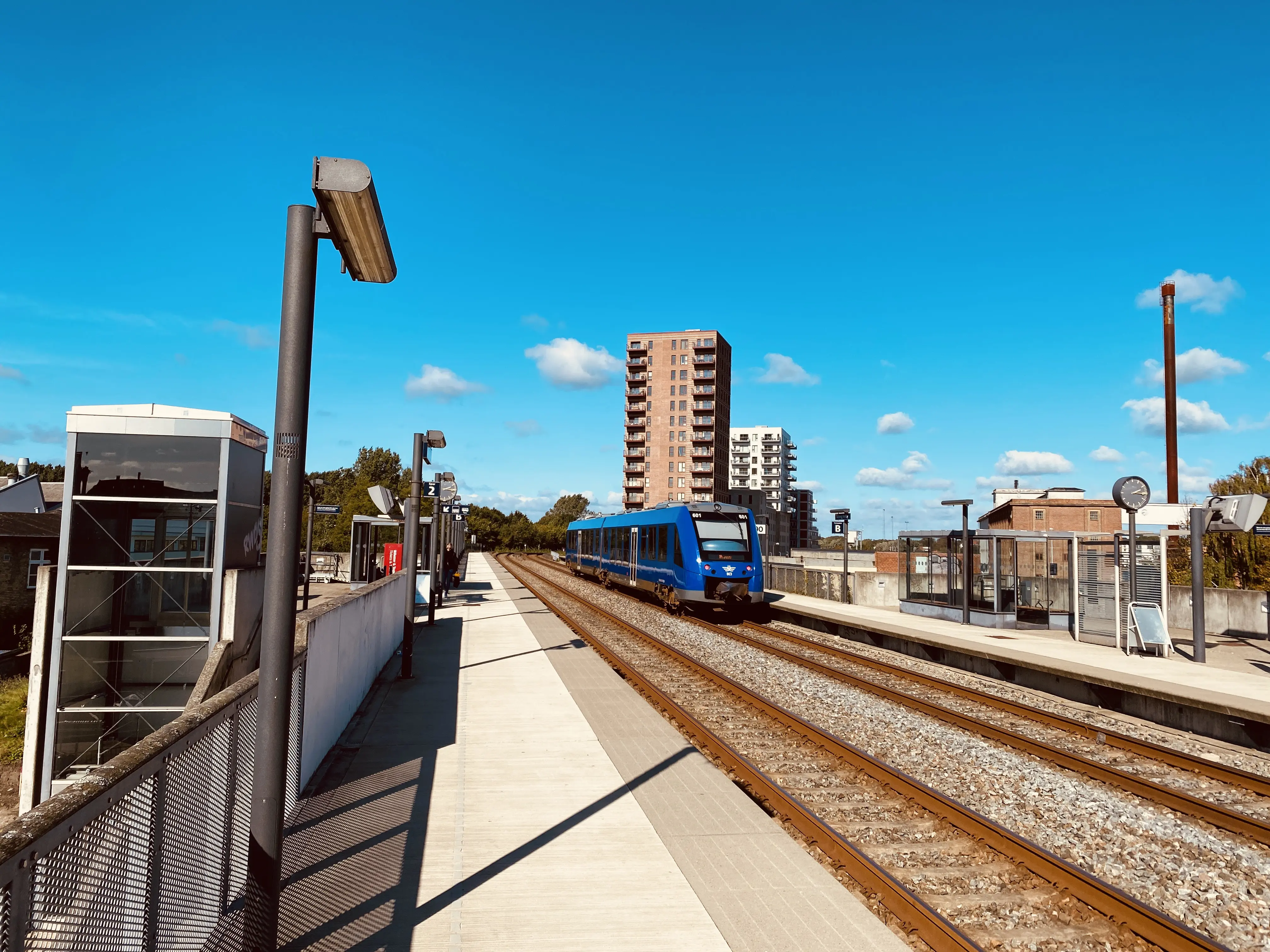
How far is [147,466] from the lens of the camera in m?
10.1

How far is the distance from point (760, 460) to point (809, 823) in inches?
5620

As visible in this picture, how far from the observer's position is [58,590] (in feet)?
31.1

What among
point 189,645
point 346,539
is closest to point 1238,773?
point 189,645

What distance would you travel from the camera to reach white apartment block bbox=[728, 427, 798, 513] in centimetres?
14512

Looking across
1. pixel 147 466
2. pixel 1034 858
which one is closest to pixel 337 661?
pixel 147 466

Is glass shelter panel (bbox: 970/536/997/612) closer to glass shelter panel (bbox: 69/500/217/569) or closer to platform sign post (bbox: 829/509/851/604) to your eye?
platform sign post (bbox: 829/509/851/604)

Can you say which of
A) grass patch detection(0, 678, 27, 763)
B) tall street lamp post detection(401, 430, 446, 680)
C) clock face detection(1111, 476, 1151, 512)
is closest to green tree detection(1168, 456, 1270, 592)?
clock face detection(1111, 476, 1151, 512)

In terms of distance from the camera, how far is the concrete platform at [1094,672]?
35.6ft

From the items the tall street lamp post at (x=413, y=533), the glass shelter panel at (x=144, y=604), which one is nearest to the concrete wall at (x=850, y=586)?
the tall street lamp post at (x=413, y=533)

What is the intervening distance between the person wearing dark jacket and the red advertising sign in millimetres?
1689

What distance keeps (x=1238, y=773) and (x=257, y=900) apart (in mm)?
9277

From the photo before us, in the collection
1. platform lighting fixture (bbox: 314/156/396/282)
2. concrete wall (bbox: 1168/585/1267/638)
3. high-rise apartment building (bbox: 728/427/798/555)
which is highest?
high-rise apartment building (bbox: 728/427/798/555)

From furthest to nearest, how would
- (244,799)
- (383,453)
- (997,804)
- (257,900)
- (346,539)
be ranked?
(383,453), (346,539), (997,804), (244,799), (257,900)

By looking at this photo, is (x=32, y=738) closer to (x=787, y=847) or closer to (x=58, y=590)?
(x=58, y=590)
